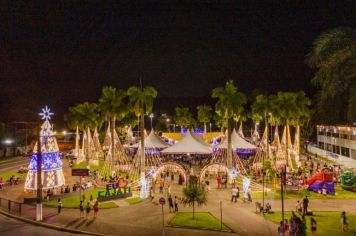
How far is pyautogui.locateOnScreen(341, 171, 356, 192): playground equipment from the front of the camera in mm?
35656

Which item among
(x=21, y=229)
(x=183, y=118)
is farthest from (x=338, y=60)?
(x=183, y=118)

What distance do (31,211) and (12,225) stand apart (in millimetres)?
3770

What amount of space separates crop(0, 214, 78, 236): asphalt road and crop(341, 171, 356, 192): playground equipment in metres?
26.3

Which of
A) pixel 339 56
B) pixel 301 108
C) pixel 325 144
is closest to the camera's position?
pixel 339 56

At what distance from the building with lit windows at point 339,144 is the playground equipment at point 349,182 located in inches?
488

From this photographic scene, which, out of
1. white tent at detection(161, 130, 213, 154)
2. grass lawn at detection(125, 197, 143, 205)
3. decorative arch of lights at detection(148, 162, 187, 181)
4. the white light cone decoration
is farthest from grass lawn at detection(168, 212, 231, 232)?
white tent at detection(161, 130, 213, 154)

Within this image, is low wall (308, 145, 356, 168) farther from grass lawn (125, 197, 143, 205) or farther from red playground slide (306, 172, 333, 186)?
grass lawn (125, 197, 143, 205)

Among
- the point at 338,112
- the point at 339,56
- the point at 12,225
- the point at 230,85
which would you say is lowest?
the point at 12,225

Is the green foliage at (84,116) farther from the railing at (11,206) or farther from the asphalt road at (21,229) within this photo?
the asphalt road at (21,229)

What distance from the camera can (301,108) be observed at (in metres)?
55.0

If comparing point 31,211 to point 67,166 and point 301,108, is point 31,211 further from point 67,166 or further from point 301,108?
point 301,108

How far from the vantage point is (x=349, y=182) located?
1411 inches

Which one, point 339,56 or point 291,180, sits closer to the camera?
point 339,56

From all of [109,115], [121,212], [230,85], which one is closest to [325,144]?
[230,85]
